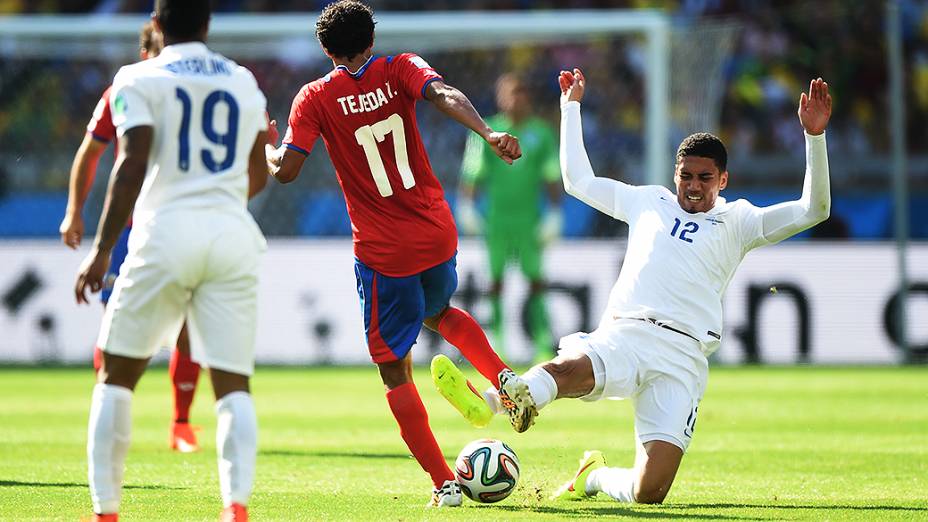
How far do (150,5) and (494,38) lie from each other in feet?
24.5

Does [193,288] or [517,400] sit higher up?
[193,288]

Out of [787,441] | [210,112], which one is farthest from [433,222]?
[787,441]

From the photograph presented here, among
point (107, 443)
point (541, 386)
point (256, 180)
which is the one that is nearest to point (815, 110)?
point (541, 386)

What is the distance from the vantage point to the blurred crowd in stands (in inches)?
695

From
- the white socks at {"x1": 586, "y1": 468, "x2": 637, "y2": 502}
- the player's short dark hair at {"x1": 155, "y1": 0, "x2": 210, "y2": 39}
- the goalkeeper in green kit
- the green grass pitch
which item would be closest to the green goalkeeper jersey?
the goalkeeper in green kit

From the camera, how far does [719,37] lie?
1678cm

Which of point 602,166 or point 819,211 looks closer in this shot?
point 819,211

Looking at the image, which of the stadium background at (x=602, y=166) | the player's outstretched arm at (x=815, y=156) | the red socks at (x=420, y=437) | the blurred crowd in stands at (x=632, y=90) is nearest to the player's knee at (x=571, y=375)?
the red socks at (x=420, y=437)

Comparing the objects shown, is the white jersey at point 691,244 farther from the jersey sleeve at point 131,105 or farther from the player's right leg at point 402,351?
the jersey sleeve at point 131,105

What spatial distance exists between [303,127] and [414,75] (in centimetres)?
57

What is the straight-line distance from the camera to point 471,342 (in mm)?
6574

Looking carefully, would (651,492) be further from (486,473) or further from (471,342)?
(471,342)

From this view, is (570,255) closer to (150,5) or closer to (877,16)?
(877,16)

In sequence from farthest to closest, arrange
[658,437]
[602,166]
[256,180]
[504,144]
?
[602,166] → [658,437] → [504,144] → [256,180]
